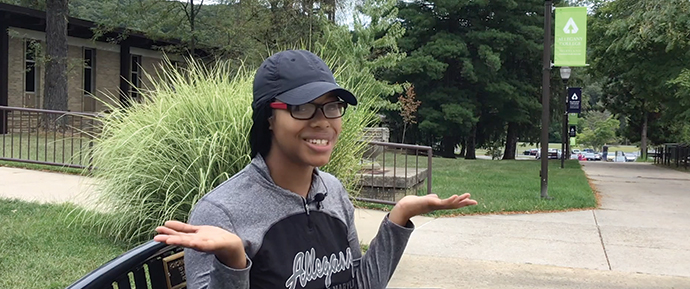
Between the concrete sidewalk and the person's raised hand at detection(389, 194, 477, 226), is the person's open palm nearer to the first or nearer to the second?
the person's raised hand at detection(389, 194, 477, 226)

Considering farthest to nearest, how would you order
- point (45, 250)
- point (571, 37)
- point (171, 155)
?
point (571, 37), point (45, 250), point (171, 155)

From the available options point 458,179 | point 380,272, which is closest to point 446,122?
point 458,179

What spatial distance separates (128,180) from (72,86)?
20.8m

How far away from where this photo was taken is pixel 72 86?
2305cm

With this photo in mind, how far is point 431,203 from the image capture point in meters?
1.70

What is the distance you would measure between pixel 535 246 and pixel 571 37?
5916mm

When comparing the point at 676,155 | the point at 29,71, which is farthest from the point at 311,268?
the point at 676,155

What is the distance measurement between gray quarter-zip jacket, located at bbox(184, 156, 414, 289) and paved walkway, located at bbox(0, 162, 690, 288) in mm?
3204

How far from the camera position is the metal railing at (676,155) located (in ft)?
82.9

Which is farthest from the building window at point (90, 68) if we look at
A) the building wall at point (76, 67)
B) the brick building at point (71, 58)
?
the building wall at point (76, 67)

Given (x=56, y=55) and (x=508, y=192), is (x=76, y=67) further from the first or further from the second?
(x=508, y=192)

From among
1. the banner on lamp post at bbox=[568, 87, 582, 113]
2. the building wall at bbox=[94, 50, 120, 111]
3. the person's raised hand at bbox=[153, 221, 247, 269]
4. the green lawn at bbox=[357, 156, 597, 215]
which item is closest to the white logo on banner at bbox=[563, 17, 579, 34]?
the green lawn at bbox=[357, 156, 597, 215]

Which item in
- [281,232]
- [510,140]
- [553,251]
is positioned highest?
[281,232]

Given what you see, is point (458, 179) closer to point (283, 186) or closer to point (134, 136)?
point (134, 136)
